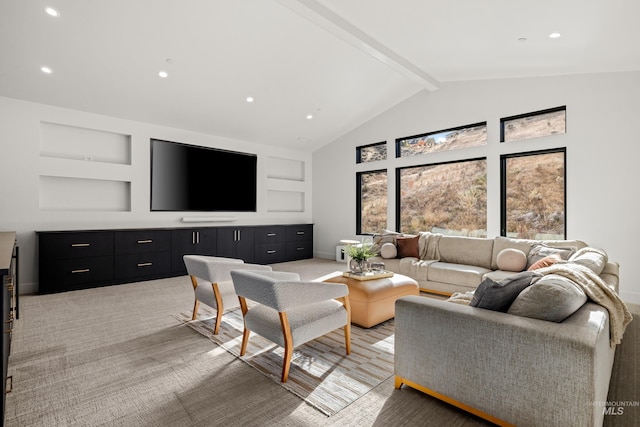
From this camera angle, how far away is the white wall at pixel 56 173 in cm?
449

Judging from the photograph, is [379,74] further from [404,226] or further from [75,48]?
[75,48]

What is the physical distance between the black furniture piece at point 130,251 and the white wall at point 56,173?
428mm

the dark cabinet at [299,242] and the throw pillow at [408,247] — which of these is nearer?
the throw pillow at [408,247]

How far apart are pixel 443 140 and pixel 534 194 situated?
1730mm

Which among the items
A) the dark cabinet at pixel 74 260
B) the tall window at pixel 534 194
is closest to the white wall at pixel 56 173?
the dark cabinet at pixel 74 260

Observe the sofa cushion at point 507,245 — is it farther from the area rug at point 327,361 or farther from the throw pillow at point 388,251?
the area rug at point 327,361

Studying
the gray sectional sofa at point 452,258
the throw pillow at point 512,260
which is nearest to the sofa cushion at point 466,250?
the gray sectional sofa at point 452,258

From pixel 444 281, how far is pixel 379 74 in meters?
3.48

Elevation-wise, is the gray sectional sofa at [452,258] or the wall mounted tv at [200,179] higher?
the wall mounted tv at [200,179]

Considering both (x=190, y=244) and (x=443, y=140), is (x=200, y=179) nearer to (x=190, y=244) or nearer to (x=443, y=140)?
(x=190, y=244)

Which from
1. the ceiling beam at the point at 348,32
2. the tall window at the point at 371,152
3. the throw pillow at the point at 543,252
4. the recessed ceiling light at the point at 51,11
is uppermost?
the ceiling beam at the point at 348,32

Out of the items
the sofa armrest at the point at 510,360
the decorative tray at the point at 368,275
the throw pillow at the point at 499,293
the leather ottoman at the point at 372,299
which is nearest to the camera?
the sofa armrest at the point at 510,360

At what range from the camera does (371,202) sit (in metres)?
7.14

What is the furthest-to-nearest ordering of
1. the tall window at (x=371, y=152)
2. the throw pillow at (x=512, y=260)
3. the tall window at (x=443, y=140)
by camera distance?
the tall window at (x=371, y=152)
the tall window at (x=443, y=140)
the throw pillow at (x=512, y=260)
